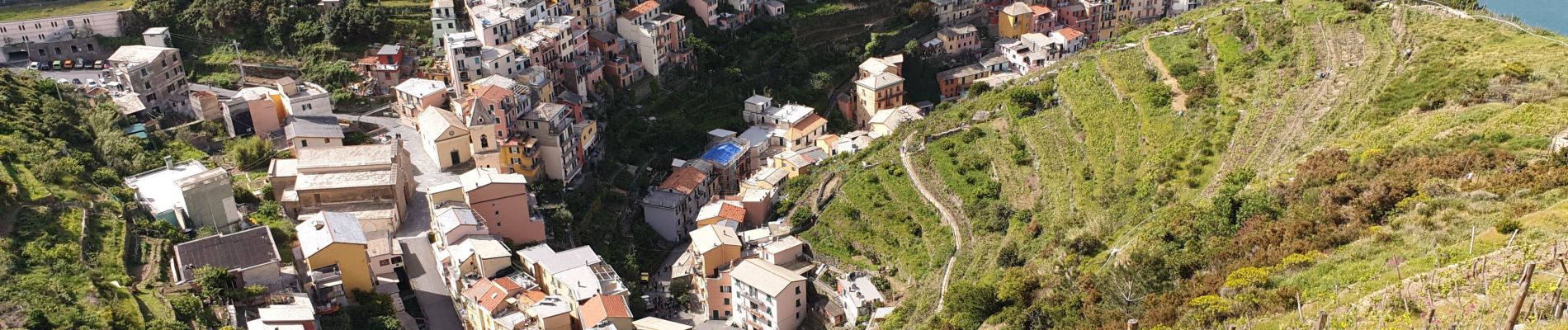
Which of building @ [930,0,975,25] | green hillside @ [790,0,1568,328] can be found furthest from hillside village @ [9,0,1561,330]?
building @ [930,0,975,25]

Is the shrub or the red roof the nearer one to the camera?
the shrub

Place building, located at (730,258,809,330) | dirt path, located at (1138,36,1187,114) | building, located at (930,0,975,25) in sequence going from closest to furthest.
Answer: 1. building, located at (730,258,809,330)
2. dirt path, located at (1138,36,1187,114)
3. building, located at (930,0,975,25)

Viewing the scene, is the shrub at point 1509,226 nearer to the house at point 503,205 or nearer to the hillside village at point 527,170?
the hillside village at point 527,170

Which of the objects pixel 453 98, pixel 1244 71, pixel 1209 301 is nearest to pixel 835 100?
pixel 453 98

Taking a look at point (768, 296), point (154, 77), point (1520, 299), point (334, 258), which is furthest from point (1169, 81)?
point (154, 77)

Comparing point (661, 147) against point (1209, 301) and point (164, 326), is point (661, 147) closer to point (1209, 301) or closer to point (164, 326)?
point (164, 326)

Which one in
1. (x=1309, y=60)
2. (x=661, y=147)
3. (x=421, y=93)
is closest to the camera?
(x=1309, y=60)

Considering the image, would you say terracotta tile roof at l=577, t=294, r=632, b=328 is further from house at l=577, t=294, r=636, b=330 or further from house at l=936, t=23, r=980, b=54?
house at l=936, t=23, r=980, b=54

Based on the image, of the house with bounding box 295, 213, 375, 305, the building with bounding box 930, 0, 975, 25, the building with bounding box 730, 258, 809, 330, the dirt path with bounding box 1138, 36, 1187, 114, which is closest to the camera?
the house with bounding box 295, 213, 375, 305
